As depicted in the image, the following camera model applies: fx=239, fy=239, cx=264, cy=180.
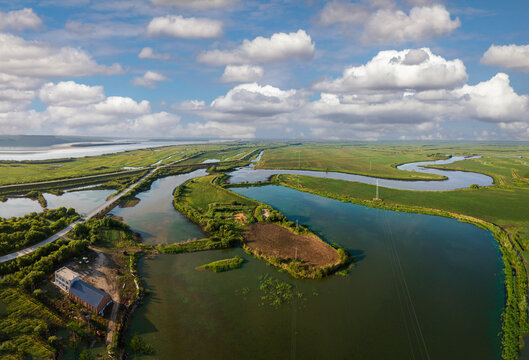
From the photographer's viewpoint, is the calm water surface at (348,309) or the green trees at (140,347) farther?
the calm water surface at (348,309)

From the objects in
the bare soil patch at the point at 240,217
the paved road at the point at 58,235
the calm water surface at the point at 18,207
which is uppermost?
the calm water surface at the point at 18,207

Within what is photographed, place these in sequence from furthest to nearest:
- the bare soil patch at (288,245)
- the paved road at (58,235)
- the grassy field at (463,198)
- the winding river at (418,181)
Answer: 1. the winding river at (418,181)
2. the grassy field at (463,198)
3. the bare soil patch at (288,245)
4. the paved road at (58,235)

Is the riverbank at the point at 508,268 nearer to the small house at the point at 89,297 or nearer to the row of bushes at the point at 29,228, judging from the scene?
the small house at the point at 89,297

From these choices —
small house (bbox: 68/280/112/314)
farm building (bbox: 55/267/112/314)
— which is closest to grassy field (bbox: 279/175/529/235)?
small house (bbox: 68/280/112/314)

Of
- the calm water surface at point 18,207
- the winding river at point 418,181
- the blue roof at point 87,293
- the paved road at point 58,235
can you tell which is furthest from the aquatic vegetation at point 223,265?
A: the winding river at point 418,181

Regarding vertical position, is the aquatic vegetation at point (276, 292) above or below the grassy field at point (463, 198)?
below

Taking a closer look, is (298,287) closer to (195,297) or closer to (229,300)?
(229,300)

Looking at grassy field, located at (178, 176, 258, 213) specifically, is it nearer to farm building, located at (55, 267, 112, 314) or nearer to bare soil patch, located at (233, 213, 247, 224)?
bare soil patch, located at (233, 213, 247, 224)
